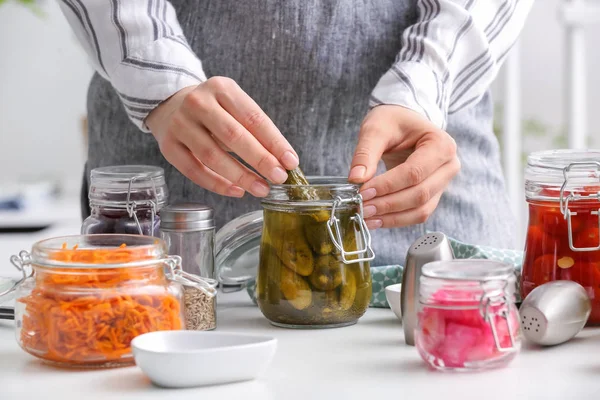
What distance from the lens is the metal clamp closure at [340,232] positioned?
2.72ft

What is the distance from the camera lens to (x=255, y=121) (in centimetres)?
90

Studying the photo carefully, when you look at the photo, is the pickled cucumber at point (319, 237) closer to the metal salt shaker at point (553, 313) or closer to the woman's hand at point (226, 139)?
the woman's hand at point (226, 139)

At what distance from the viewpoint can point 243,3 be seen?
3.93 feet

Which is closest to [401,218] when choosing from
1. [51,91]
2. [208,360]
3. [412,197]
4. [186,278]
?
[412,197]

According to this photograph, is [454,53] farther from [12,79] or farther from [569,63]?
[12,79]

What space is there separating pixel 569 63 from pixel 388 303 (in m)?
1.68

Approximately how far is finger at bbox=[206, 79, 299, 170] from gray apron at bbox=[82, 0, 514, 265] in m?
0.29

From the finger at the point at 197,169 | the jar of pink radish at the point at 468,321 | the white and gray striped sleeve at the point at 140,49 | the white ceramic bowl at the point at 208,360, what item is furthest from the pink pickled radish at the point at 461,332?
the white and gray striped sleeve at the point at 140,49

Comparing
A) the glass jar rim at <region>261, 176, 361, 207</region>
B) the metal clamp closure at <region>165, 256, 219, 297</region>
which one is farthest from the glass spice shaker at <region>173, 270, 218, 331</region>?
the glass jar rim at <region>261, 176, 361, 207</region>

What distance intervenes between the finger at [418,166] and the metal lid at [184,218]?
0.17 metres

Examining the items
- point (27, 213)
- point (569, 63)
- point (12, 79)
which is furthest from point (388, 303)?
point (12, 79)

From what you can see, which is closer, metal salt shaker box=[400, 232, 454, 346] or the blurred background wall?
metal salt shaker box=[400, 232, 454, 346]

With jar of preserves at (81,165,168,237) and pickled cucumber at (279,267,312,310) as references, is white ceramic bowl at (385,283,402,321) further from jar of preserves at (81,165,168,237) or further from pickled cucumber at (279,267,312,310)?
jar of preserves at (81,165,168,237)

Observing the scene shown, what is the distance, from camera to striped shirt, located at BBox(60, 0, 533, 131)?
1.05 m
